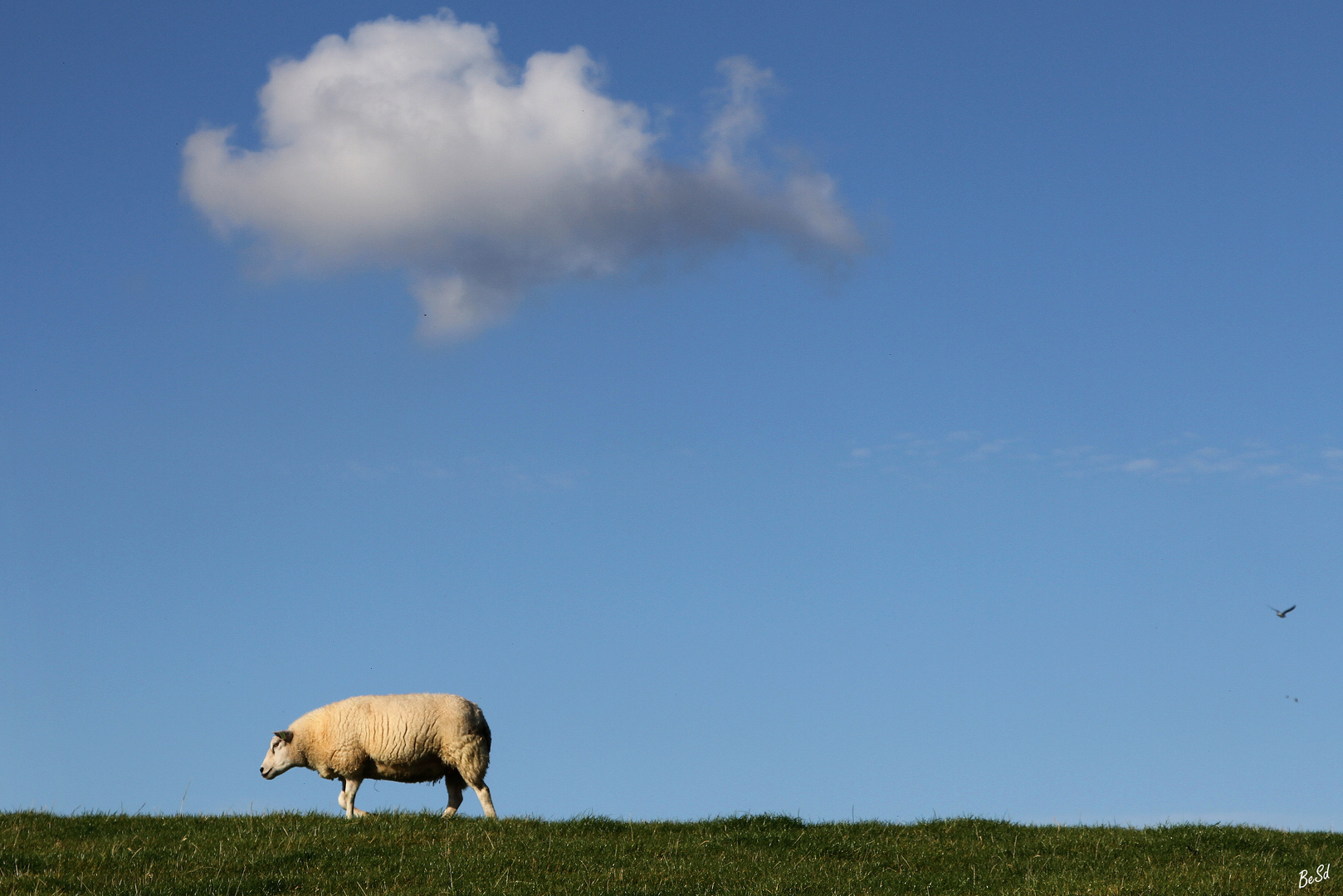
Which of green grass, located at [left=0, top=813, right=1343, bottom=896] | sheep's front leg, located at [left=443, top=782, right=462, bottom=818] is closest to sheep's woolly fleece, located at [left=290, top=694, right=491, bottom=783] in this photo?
sheep's front leg, located at [left=443, top=782, right=462, bottom=818]

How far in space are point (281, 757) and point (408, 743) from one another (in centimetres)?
353

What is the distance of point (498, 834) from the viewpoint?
1608 cm

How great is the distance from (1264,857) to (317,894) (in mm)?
11900

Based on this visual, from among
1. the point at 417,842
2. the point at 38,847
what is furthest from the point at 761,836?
the point at 38,847

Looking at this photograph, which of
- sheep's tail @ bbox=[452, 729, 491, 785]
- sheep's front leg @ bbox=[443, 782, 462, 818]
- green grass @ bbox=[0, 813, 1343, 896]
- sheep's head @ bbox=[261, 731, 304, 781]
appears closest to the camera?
green grass @ bbox=[0, 813, 1343, 896]

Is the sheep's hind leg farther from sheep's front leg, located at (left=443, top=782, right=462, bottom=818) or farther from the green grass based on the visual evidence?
the green grass

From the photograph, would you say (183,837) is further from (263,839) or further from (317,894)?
(317,894)

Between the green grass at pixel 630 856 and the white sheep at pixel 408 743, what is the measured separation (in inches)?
127

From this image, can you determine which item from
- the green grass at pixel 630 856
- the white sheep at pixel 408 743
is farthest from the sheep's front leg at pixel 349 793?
the green grass at pixel 630 856

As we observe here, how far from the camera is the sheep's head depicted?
22.7 metres

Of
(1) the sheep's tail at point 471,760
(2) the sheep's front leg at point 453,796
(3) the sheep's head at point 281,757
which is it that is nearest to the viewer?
(1) the sheep's tail at point 471,760

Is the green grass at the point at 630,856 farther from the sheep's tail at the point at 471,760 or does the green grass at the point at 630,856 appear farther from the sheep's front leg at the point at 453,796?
the sheep's front leg at the point at 453,796

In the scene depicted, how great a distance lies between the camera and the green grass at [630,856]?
13523 mm

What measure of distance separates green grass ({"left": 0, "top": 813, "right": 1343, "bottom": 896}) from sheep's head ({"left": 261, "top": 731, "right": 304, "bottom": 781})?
501 centimetres
